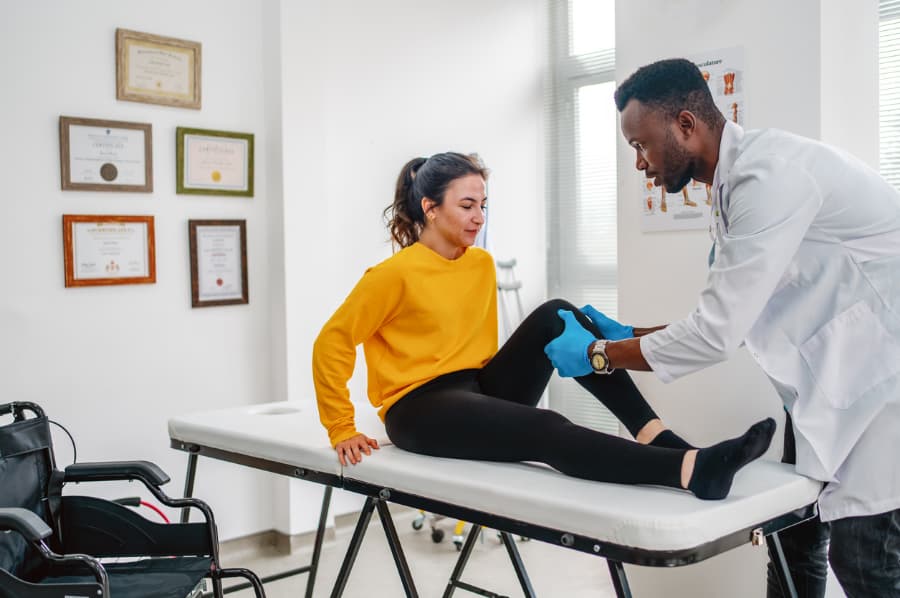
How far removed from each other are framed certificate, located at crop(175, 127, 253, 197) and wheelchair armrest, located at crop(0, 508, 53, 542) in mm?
1677

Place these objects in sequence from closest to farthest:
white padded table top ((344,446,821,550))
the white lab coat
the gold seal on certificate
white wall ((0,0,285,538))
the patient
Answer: white padded table top ((344,446,821,550)), the white lab coat, the patient, white wall ((0,0,285,538)), the gold seal on certificate

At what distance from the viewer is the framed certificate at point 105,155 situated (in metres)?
2.77

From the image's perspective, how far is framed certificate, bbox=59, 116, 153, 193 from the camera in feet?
9.09

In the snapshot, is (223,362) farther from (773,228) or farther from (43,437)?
(773,228)

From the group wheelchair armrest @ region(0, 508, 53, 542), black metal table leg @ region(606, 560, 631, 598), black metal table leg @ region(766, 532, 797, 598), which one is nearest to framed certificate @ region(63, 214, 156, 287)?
wheelchair armrest @ region(0, 508, 53, 542)

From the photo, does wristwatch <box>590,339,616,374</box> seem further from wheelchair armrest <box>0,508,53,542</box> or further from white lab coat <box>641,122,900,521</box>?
wheelchair armrest <box>0,508,53,542</box>

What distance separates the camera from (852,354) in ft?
4.85

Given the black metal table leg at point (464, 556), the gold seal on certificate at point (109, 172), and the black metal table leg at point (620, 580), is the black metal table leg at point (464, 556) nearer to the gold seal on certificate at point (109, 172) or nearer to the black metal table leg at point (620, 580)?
the black metal table leg at point (620, 580)

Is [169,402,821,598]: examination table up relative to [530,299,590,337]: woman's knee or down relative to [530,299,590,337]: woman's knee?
down

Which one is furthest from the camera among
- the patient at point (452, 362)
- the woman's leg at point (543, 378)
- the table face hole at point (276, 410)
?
the table face hole at point (276, 410)

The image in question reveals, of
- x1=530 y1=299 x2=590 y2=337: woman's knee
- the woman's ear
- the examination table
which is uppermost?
the woman's ear

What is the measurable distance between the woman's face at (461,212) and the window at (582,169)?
201 cm

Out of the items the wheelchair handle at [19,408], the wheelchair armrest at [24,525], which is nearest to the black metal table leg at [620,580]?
the wheelchair armrest at [24,525]

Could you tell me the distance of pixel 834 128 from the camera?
2.03m
